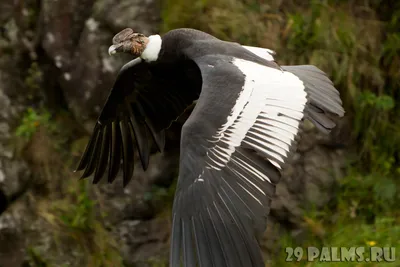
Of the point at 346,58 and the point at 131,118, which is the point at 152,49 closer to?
the point at 131,118

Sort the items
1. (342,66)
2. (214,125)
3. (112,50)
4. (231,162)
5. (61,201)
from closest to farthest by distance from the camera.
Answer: (231,162) → (214,125) → (112,50) → (342,66) → (61,201)

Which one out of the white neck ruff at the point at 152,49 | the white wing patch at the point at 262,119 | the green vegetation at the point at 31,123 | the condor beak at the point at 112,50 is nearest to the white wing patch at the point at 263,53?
the white wing patch at the point at 262,119

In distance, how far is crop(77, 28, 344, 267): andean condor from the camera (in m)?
3.06

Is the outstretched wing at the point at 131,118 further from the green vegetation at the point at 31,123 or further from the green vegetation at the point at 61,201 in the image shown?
the green vegetation at the point at 31,123

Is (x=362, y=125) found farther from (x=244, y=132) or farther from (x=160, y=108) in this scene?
(x=244, y=132)

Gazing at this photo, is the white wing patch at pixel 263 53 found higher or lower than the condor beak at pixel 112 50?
lower

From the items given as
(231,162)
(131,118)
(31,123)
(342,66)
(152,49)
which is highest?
(152,49)

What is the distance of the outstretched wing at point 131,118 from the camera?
436 centimetres

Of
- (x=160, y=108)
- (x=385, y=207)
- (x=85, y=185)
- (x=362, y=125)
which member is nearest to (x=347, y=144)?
(x=362, y=125)

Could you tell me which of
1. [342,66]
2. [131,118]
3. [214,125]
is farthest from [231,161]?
[342,66]

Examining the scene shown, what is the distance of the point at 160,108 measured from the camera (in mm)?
4445

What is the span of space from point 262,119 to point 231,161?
0.29 metres

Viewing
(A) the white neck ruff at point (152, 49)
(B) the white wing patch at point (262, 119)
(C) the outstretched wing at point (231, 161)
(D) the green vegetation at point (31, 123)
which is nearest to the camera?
(C) the outstretched wing at point (231, 161)

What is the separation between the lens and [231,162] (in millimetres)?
3234
